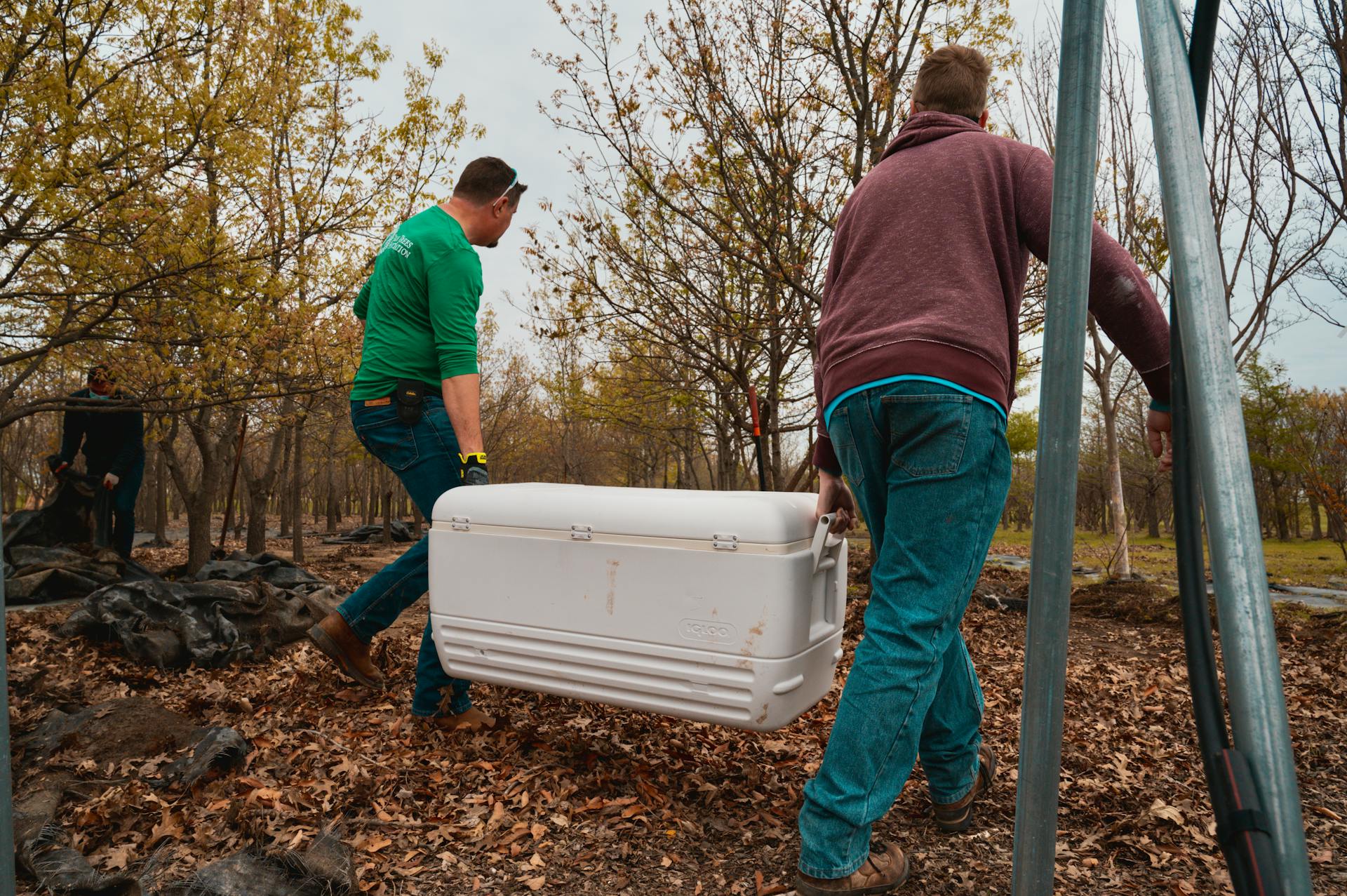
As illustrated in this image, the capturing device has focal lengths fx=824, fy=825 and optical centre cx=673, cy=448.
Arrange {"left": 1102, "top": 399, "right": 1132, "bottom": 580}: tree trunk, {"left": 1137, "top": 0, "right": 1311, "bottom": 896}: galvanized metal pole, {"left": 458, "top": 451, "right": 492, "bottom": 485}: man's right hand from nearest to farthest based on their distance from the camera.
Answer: {"left": 1137, "top": 0, "right": 1311, "bottom": 896}: galvanized metal pole, {"left": 458, "top": 451, "right": 492, "bottom": 485}: man's right hand, {"left": 1102, "top": 399, "right": 1132, "bottom": 580}: tree trunk

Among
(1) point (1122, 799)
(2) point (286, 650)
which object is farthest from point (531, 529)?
(2) point (286, 650)

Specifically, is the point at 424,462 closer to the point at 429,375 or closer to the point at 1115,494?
the point at 429,375

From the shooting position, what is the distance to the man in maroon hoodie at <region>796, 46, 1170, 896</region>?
5.95 ft

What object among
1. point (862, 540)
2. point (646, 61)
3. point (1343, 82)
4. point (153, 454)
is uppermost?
point (646, 61)

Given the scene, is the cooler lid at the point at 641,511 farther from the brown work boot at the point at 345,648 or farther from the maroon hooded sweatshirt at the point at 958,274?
the brown work boot at the point at 345,648

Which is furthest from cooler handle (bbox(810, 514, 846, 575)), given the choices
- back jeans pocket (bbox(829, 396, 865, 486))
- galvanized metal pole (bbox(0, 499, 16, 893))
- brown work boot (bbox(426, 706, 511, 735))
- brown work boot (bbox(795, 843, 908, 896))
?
galvanized metal pole (bbox(0, 499, 16, 893))

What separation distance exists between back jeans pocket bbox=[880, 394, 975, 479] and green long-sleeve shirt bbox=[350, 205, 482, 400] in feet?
5.39

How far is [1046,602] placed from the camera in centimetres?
110

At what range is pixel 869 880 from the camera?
1879 mm

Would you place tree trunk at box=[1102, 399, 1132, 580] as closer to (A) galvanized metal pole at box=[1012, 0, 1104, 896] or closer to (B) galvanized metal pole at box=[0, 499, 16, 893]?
(A) galvanized metal pole at box=[1012, 0, 1104, 896]

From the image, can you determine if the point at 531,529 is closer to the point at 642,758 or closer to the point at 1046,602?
the point at 642,758

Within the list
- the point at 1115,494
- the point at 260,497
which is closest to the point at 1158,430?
the point at 1115,494

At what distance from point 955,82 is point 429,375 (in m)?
1.95

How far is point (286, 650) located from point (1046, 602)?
4.25 metres
